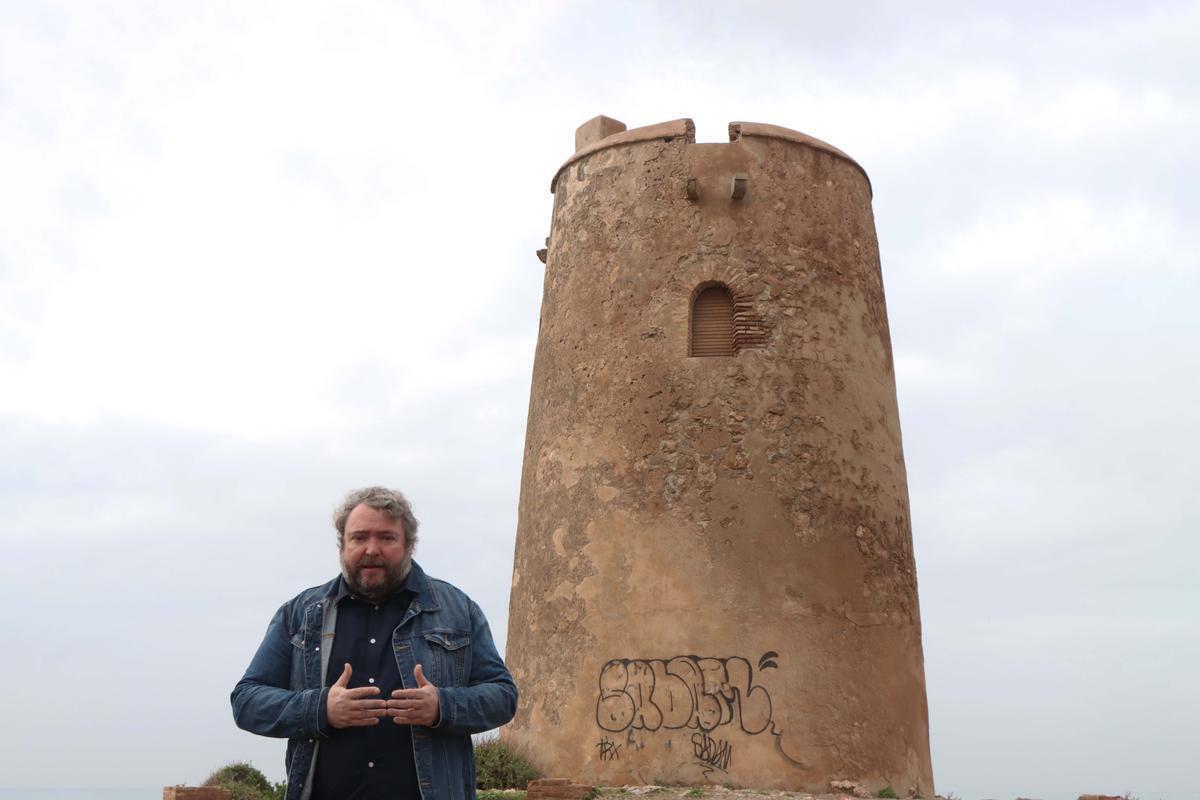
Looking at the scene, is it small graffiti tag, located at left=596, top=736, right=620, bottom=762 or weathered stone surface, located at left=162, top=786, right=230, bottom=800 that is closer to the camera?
weathered stone surface, located at left=162, top=786, right=230, bottom=800

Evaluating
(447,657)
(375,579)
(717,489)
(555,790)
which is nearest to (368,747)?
(447,657)

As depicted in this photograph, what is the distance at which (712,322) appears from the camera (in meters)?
13.8

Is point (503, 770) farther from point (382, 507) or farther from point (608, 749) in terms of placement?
point (382, 507)

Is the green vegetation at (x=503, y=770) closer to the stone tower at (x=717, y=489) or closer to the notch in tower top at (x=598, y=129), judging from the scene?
the stone tower at (x=717, y=489)

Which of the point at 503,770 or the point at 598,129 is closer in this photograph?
the point at 503,770

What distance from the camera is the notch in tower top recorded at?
15.2 metres

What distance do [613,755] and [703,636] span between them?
4.68ft

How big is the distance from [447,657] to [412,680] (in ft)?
0.57

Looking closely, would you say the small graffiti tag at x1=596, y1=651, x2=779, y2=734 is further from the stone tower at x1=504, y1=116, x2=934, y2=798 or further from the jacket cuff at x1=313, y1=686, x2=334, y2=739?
the jacket cuff at x1=313, y1=686, x2=334, y2=739

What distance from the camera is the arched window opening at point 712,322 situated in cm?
1367

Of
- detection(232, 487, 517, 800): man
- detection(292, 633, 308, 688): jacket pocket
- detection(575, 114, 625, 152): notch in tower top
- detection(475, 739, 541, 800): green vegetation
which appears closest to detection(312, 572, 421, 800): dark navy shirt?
detection(232, 487, 517, 800): man

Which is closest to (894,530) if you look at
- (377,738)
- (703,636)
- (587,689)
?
(703,636)

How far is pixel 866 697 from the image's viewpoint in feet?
42.6

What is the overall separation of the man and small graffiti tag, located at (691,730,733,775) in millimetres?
7924
